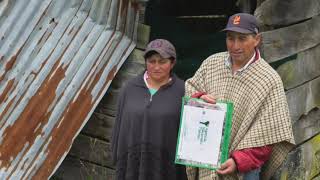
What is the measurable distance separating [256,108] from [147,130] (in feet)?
2.56

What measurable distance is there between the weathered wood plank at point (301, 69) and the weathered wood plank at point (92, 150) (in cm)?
156

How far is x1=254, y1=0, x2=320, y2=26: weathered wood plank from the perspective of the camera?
4.84 meters

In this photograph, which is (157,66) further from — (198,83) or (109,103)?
(109,103)

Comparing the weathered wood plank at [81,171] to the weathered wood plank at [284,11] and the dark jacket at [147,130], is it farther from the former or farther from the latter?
the weathered wood plank at [284,11]

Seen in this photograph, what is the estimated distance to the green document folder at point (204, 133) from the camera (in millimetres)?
3584

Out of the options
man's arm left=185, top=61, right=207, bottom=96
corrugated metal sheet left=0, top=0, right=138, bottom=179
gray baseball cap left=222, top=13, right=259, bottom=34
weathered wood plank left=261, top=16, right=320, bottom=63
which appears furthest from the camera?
weathered wood plank left=261, top=16, right=320, bottom=63

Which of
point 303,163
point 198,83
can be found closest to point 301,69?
point 303,163

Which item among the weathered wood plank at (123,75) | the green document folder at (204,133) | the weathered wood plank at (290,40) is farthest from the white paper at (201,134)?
the weathered wood plank at (123,75)

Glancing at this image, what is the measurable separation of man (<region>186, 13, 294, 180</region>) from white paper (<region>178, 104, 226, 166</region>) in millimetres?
89

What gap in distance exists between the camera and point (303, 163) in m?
5.41

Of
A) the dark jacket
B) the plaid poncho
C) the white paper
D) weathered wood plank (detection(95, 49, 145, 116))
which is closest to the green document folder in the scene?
the white paper

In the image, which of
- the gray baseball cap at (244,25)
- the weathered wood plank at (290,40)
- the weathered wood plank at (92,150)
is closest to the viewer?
the gray baseball cap at (244,25)

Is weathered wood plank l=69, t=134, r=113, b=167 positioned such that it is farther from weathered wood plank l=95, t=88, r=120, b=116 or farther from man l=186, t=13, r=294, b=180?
man l=186, t=13, r=294, b=180

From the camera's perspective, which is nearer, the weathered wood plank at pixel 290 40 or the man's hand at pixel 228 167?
the man's hand at pixel 228 167
